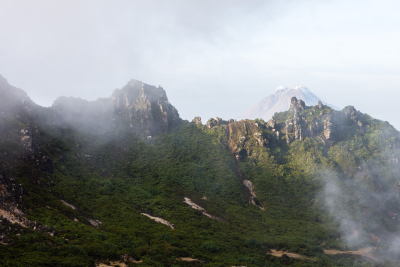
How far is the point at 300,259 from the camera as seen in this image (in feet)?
221

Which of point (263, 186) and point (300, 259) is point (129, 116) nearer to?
point (263, 186)

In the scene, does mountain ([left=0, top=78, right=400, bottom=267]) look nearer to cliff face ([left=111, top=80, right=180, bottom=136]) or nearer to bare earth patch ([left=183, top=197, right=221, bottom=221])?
bare earth patch ([left=183, top=197, right=221, bottom=221])

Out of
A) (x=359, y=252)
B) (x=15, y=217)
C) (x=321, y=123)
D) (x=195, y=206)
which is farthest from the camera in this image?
(x=321, y=123)

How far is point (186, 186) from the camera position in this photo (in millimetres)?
115625

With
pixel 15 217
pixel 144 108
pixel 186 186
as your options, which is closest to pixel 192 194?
pixel 186 186

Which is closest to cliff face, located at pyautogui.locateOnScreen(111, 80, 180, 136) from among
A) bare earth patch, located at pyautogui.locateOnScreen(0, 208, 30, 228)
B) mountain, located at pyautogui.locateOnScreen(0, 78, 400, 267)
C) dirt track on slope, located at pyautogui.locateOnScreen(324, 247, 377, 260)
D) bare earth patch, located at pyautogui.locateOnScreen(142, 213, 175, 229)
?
mountain, located at pyautogui.locateOnScreen(0, 78, 400, 267)

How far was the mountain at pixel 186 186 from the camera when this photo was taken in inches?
2267

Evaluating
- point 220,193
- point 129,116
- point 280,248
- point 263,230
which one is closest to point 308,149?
point 220,193

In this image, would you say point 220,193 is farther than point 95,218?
Yes

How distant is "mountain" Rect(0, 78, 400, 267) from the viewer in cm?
5759

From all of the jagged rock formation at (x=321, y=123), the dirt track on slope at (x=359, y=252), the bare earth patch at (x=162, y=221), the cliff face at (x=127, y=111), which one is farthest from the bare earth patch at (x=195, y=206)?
the jagged rock formation at (x=321, y=123)

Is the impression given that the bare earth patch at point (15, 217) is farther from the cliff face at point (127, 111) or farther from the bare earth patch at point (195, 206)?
the cliff face at point (127, 111)

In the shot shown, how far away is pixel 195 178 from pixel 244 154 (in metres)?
31.1

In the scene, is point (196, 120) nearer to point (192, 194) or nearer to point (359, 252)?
point (192, 194)
